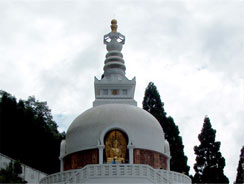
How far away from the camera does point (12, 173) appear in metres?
32.7

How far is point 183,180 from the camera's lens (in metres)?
27.8

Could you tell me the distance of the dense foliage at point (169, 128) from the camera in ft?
130

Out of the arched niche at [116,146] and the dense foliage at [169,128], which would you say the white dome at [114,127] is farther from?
the dense foliage at [169,128]

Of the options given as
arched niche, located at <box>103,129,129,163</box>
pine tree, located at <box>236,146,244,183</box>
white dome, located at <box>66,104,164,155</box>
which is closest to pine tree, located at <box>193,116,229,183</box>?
pine tree, located at <box>236,146,244,183</box>

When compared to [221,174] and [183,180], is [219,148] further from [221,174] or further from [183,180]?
[183,180]

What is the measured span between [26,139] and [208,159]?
1530cm

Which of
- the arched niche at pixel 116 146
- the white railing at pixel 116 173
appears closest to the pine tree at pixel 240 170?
the arched niche at pixel 116 146

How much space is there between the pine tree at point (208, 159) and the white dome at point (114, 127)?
892 cm

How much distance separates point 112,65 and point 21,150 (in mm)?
11132

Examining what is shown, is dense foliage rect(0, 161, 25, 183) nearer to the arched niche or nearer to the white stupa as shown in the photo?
the white stupa

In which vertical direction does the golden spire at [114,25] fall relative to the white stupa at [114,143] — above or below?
above

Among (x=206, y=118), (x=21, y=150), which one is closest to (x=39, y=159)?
(x=21, y=150)

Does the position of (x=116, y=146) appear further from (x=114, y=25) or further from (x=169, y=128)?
(x=169, y=128)

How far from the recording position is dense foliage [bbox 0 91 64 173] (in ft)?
132
